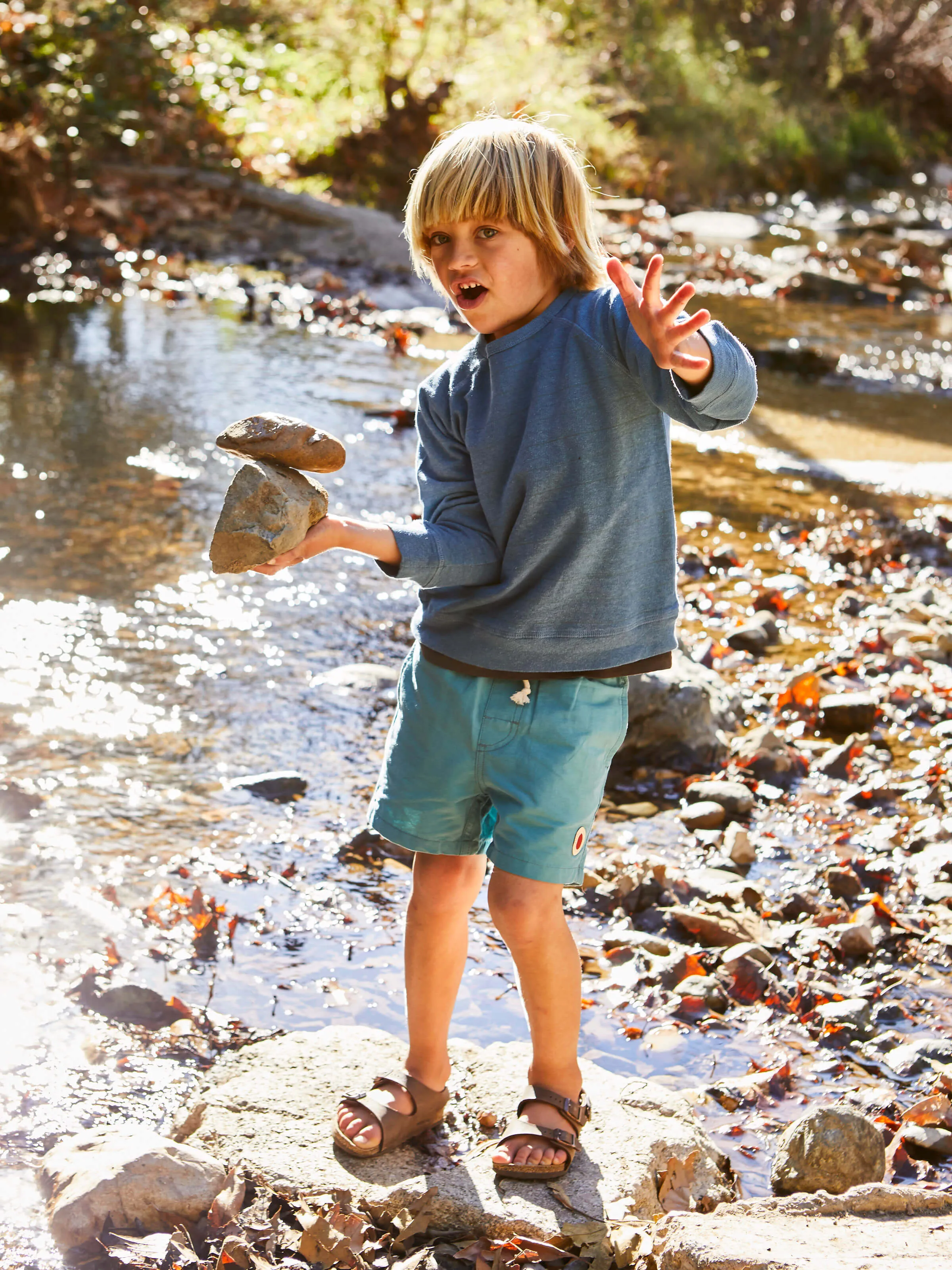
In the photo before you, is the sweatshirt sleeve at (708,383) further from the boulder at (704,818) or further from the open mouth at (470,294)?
the boulder at (704,818)

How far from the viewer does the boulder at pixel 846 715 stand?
4.18 metres

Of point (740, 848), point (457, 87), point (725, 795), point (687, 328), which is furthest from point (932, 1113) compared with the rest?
point (457, 87)

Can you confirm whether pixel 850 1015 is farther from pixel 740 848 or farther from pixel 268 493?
pixel 268 493

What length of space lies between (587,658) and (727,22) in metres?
21.1

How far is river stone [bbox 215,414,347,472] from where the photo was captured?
227 cm

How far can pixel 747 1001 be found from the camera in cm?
292

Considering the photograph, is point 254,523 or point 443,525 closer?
point 254,523

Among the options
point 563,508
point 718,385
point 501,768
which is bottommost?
point 501,768

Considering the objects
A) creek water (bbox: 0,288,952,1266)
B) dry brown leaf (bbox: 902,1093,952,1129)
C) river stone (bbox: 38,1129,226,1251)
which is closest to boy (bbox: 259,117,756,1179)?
river stone (bbox: 38,1129,226,1251)

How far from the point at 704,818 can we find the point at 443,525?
1.61m

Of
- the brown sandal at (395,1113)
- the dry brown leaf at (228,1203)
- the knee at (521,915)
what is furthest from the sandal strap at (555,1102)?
the dry brown leaf at (228,1203)

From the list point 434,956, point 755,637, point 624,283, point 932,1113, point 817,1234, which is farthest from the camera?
point 755,637

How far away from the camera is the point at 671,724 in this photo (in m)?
3.99

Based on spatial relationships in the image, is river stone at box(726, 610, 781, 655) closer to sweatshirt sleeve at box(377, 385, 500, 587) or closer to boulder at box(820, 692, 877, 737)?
boulder at box(820, 692, 877, 737)
